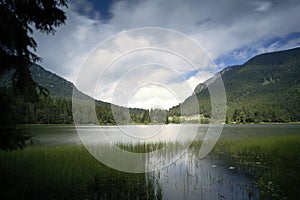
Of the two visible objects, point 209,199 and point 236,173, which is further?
point 236,173

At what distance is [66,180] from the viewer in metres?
6.45

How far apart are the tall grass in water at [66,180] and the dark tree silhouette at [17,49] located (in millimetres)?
2094

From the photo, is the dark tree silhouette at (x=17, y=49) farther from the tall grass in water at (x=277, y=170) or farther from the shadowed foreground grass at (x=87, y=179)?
the tall grass in water at (x=277, y=170)

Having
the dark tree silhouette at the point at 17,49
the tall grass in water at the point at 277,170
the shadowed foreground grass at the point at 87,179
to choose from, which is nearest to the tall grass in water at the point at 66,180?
the shadowed foreground grass at the point at 87,179

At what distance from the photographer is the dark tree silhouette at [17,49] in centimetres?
360

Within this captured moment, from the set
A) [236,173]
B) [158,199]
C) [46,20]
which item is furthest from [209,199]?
[46,20]

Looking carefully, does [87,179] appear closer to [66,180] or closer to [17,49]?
[66,180]

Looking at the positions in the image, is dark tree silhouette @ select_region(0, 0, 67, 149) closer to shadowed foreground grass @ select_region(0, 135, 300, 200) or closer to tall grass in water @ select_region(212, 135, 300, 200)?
shadowed foreground grass @ select_region(0, 135, 300, 200)

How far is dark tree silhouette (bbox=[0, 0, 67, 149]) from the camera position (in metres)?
3.60

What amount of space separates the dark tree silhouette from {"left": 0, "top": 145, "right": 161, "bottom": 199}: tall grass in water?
6.87 feet

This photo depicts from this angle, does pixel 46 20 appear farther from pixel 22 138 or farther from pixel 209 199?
pixel 209 199

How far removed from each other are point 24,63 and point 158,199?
5031 millimetres

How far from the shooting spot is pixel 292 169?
7996mm

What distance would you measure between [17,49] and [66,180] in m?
4.50
